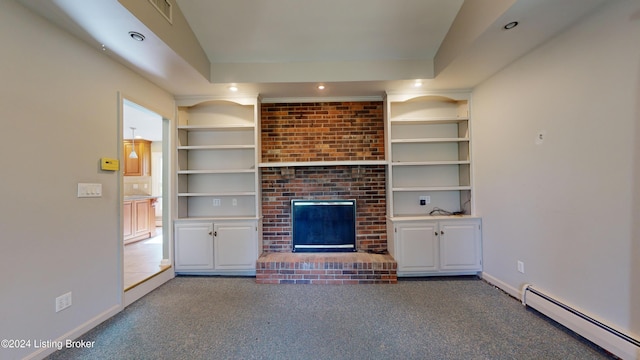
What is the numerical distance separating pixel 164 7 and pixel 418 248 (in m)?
3.72

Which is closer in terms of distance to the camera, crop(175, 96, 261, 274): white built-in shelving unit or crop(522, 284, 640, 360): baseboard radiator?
crop(522, 284, 640, 360): baseboard radiator

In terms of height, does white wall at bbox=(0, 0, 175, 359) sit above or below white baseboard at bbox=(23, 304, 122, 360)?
above

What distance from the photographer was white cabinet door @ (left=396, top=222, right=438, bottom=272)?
10.5ft

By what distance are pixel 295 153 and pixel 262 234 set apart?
129cm

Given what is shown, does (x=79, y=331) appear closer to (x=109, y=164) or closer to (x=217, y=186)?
(x=109, y=164)

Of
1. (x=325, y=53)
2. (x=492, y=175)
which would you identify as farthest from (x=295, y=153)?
(x=492, y=175)

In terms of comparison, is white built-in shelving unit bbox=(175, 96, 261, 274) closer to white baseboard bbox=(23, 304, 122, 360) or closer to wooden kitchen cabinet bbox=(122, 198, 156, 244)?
white baseboard bbox=(23, 304, 122, 360)

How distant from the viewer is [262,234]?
3654 mm

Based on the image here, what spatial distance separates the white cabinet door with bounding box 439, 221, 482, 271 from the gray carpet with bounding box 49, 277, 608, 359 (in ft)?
0.95

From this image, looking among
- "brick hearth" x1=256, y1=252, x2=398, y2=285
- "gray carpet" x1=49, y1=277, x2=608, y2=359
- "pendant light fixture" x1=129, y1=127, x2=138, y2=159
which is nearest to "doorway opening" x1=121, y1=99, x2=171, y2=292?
"pendant light fixture" x1=129, y1=127, x2=138, y2=159

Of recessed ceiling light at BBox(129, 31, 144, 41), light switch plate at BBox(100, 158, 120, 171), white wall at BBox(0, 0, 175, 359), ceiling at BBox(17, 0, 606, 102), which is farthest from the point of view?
light switch plate at BBox(100, 158, 120, 171)

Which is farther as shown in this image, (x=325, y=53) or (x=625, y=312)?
(x=325, y=53)

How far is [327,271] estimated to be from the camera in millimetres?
3145

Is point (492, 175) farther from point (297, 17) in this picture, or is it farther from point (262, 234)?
point (262, 234)
